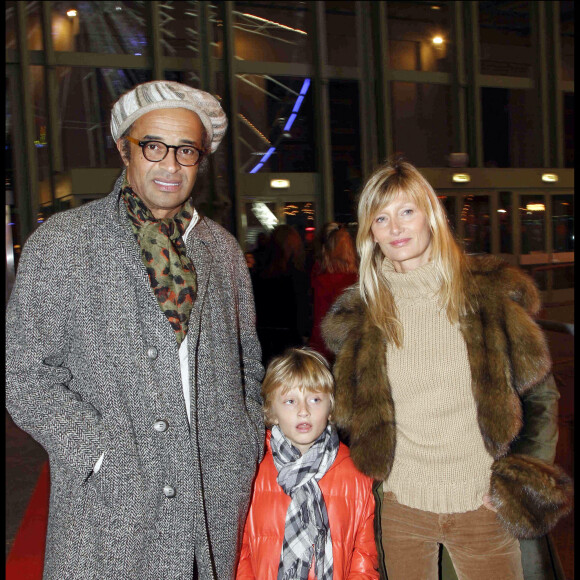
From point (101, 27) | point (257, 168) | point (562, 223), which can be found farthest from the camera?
point (562, 223)

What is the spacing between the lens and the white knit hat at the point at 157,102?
1825mm

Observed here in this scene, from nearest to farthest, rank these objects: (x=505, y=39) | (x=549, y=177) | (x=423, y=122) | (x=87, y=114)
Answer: (x=87, y=114) < (x=549, y=177) < (x=423, y=122) < (x=505, y=39)

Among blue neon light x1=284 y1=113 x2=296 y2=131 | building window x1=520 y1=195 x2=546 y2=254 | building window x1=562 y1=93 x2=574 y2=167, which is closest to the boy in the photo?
blue neon light x1=284 y1=113 x2=296 y2=131

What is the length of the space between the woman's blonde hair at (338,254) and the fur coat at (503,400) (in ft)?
8.33

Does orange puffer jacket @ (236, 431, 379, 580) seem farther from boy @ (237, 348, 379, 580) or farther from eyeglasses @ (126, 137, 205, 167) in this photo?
eyeglasses @ (126, 137, 205, 167)

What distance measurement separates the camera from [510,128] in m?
13.8

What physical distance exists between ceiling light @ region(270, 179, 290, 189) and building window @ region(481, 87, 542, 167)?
461 cm

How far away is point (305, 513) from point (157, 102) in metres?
1.41

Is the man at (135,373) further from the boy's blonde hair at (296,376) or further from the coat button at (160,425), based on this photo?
the boy's blonde hair at (296,376)

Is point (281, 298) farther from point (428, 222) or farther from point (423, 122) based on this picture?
point (423, 122)

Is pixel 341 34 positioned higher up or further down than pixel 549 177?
higher up

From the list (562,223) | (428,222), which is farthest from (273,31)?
(428,222)

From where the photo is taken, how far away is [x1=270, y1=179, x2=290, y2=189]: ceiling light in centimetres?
1179

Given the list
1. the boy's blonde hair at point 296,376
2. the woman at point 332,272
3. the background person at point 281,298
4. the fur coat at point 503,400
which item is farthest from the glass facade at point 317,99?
the fur coat at point 503,400
